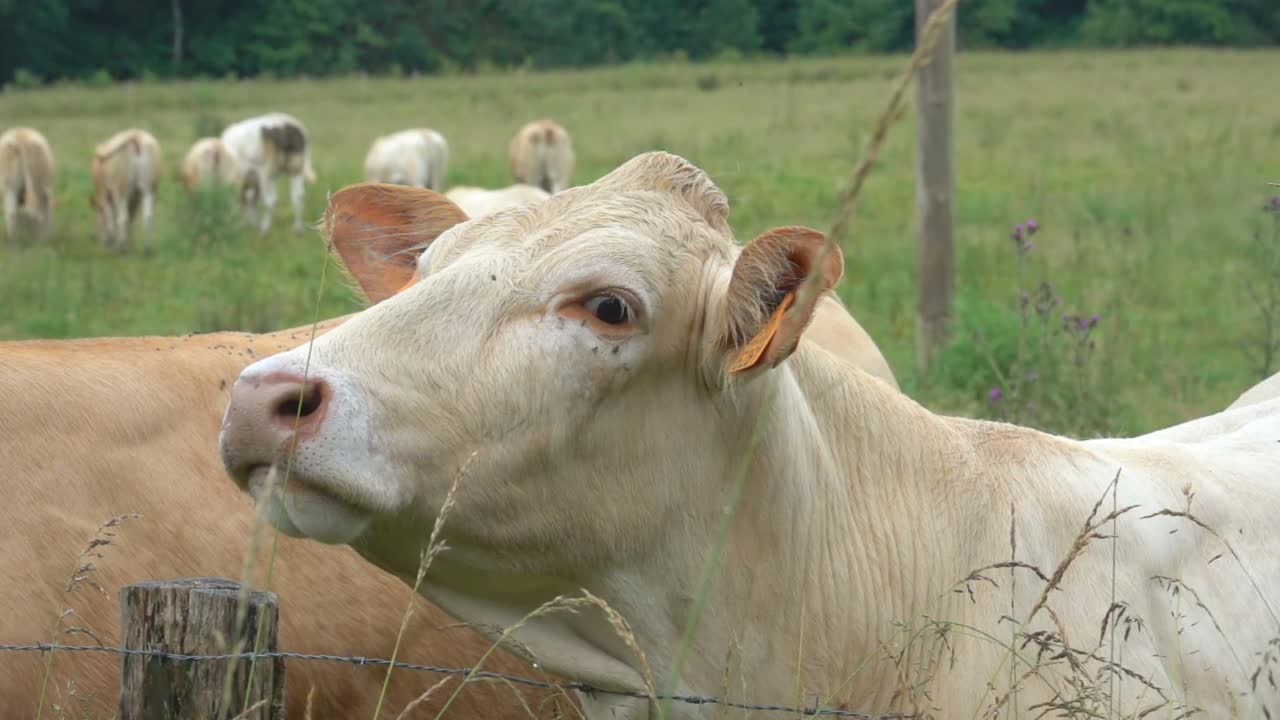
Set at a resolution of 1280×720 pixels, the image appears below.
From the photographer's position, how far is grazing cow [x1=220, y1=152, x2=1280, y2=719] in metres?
2.53

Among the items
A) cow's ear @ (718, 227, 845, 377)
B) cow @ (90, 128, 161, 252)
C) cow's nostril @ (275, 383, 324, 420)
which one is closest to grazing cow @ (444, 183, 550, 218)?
cow @ (90, 128, 161, 252)

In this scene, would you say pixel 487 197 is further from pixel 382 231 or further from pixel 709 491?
pixel 709 491

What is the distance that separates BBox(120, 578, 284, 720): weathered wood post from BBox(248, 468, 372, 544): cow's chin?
17 cm

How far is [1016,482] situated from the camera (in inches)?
126

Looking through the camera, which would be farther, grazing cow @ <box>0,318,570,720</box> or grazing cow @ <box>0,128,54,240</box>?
grazing cow @ <box>0,128,54,240</box>

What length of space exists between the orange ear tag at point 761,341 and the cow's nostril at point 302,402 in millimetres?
675

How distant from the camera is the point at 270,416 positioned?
2365 mm

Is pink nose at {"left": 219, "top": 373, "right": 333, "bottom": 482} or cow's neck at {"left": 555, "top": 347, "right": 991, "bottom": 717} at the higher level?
pink nose at {"left": 219, "top": 373, "right": 333, "bottom": 482}

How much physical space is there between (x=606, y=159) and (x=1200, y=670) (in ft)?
73.3

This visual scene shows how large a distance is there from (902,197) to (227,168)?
29.4 ft

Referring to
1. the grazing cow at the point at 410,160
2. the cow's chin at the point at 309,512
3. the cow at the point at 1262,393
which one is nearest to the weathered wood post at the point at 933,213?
the cow at the point at 1262,393

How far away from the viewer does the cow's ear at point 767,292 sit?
259cm

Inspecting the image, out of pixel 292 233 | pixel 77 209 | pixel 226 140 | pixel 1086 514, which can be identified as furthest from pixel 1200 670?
pixel 226 140

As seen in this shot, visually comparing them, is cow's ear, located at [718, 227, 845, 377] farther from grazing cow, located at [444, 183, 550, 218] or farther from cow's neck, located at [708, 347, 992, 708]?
grazing cow, located at [444, 183, 550, 218]
